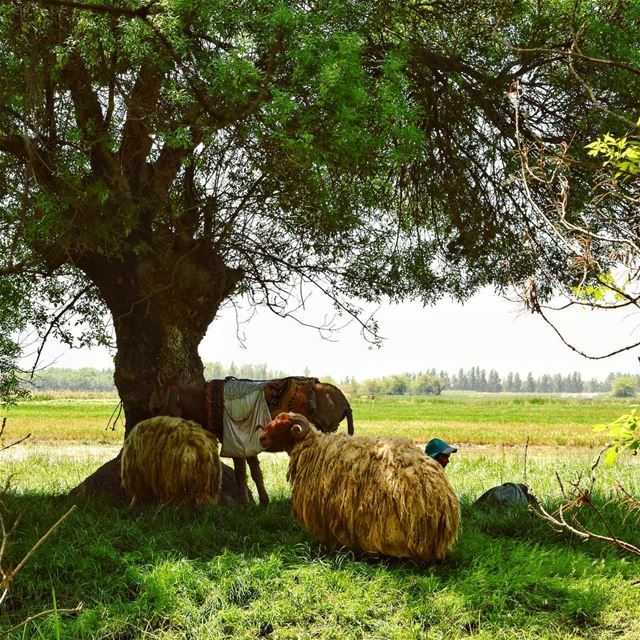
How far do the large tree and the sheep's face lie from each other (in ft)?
8.13

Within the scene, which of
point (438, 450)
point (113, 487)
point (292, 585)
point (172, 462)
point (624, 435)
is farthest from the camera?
point (113, 487)

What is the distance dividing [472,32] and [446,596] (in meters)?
7.51

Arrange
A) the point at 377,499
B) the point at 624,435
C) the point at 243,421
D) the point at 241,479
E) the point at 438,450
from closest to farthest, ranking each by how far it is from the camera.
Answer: the point at 624,435 → the point at 377,499 → the point at 438,450 → the point at 243,421 → the point at 241,479

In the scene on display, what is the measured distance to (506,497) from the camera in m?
9.66

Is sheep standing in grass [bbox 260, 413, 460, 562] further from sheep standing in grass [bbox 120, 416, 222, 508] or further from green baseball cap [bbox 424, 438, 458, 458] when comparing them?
sheep standing in grass [bbox 120, 416, 222, 508]

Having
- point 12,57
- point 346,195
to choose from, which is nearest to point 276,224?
point 346,195

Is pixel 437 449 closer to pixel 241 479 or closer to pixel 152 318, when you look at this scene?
pixel 241 479

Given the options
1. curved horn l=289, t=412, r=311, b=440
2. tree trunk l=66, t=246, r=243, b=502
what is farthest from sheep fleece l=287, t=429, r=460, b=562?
tree trunk l=66, t=246, r=243, b=502

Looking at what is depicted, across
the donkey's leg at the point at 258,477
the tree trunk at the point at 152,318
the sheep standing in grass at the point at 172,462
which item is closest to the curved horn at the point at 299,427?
the sheep standing in grass at the point at 172,462

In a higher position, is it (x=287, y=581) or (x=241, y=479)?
(x=241, y=479)

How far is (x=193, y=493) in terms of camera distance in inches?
330

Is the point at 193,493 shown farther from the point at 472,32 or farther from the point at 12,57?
the point at 472,32

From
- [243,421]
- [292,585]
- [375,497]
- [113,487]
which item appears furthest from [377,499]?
[113,487]

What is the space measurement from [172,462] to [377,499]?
8.88 feet
